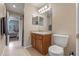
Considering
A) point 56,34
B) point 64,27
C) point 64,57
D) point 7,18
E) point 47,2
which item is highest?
point 47,2

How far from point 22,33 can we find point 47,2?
1.99ft

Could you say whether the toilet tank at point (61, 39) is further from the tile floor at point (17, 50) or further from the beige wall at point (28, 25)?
the tile floor at point (17, 50)

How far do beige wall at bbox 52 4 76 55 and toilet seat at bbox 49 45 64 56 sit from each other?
0.08 m

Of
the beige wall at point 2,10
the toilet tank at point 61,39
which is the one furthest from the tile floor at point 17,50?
the beige wall at point 2,10

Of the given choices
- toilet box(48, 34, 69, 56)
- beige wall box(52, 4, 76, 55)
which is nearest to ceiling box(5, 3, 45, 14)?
beige wall box(52, 4, 76, 55)

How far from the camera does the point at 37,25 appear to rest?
173 cm

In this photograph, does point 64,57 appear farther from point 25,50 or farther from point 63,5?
point 63,5

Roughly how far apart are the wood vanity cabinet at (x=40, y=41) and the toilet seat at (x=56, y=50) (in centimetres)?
8

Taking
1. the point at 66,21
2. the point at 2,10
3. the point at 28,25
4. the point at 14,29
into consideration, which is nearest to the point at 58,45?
the point at 66,21

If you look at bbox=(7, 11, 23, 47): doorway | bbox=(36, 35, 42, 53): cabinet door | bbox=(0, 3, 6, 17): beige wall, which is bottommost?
bbox=(36, 35, 42, 53): cabinet door

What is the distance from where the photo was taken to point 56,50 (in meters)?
1.68

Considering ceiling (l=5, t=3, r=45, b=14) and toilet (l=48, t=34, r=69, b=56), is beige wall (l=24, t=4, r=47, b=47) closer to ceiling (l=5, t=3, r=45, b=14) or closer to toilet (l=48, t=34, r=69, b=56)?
ceiling (l=5, t=3, r=45, b=14)

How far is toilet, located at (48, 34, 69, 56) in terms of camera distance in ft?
5.32

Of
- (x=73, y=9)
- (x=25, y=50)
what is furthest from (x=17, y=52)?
(x=73, y=9)
